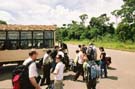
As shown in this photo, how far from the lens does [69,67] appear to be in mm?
20203

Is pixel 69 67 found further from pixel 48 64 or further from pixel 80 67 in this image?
pixel 48 64

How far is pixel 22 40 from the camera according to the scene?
802 inches

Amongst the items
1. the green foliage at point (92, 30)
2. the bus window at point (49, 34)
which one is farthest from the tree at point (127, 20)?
the bus window at point (49, 34)

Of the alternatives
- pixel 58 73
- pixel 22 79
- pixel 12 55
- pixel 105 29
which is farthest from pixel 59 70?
pixel 105 29

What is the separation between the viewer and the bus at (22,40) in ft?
64.4

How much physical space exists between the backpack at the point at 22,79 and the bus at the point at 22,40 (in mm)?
11080

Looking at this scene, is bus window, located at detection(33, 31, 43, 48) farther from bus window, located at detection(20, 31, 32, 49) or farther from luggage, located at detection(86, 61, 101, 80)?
luggage, located at detection(86, 61, 101, 80)

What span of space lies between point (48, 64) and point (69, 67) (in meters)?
5.50

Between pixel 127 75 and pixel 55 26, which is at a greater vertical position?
pixel 55 26

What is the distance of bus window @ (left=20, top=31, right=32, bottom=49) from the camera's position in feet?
66.7

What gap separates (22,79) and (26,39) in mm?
12249

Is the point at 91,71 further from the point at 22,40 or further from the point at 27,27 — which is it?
the point at 27,27

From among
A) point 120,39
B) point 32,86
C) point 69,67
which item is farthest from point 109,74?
point 120,39

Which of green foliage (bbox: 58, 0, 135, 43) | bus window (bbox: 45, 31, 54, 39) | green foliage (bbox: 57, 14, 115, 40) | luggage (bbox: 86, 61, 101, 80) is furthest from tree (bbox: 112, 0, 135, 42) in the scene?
luggage (bbox: 86, 61, 101, 80)
